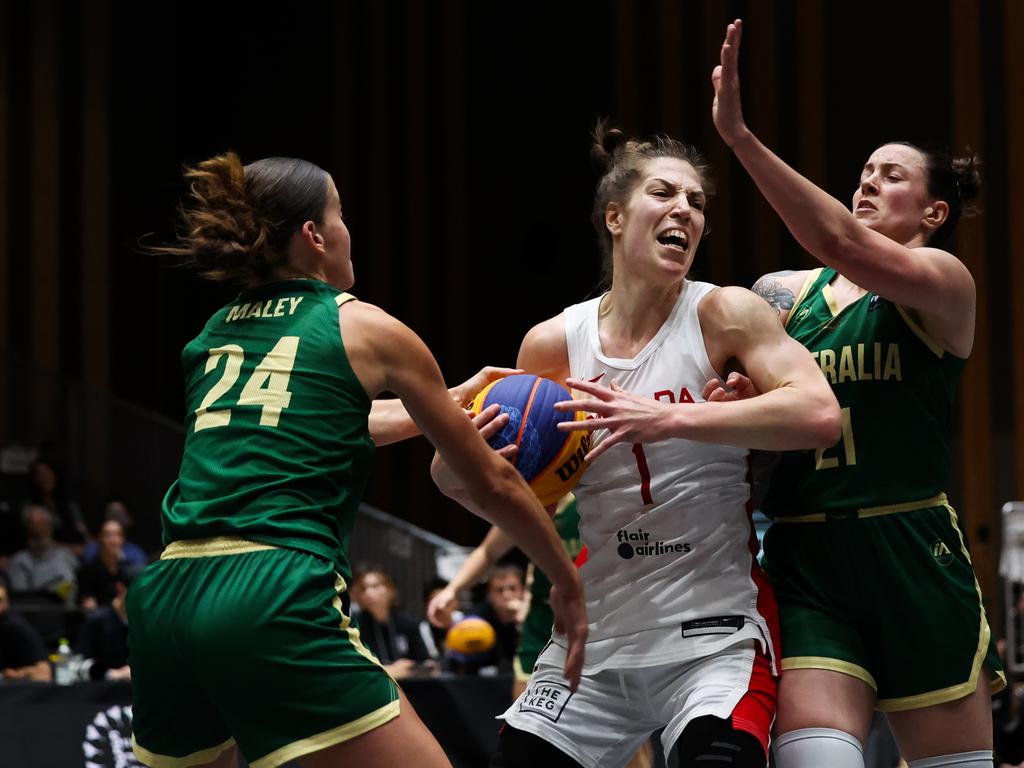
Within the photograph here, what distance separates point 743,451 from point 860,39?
12.7 metres

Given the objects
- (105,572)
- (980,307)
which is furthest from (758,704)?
(980,307)

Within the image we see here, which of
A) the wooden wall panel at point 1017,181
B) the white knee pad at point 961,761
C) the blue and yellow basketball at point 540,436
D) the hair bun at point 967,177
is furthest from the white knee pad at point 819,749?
the wooden wall panel at point 1017,181

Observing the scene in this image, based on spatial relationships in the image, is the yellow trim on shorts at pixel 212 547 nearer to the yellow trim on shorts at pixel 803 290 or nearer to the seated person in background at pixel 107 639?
the yellow trim on shorts at pixel 803 290

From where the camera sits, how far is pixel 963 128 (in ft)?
47.0

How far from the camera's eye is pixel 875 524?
129 inches

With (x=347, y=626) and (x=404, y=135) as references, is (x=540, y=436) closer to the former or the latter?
(x=347, y=626)

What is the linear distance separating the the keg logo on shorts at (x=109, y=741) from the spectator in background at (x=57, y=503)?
758 cm

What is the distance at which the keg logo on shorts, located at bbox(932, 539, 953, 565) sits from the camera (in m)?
3.30

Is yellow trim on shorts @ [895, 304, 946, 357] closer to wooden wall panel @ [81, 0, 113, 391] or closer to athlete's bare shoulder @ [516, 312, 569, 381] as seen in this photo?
athlete's bare shoulder @ [516, 312, 569, 381]

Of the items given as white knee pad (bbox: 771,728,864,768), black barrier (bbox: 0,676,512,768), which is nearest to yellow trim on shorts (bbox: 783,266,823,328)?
white knee pad (bbox: 771,728,864,768)

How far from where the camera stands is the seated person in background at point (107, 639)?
8109 millimetres

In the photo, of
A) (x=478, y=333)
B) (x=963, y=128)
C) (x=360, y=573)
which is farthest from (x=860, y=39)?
(x=360, y=573)

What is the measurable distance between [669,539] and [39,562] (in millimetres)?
10711

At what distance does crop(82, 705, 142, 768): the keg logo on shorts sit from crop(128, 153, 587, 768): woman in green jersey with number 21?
3.75 meters
